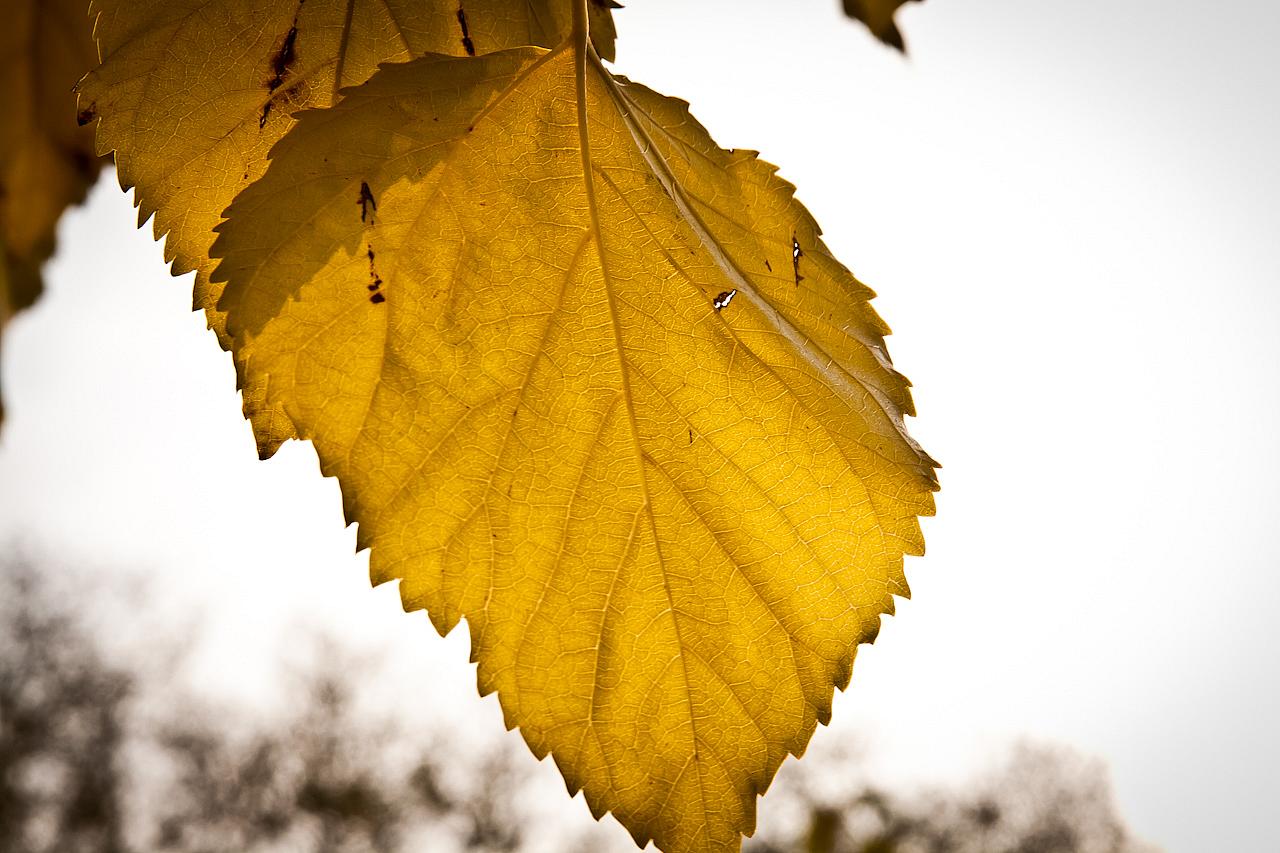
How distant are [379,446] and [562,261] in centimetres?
8

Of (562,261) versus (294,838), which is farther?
(294,838)

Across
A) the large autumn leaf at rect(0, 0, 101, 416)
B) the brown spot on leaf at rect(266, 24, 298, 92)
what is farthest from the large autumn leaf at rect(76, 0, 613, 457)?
the large autumn leaf at rect(0, 0, 101, 416)

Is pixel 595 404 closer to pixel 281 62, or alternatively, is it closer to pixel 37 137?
pixel 281 62

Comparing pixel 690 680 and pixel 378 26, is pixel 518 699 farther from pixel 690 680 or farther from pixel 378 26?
pixel 378 26

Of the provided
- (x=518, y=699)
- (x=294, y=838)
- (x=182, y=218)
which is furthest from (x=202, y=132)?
(x=294, y=838)

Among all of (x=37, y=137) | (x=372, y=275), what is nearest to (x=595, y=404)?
(x=372, y=275)

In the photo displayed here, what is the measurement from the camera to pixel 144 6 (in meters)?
0.27

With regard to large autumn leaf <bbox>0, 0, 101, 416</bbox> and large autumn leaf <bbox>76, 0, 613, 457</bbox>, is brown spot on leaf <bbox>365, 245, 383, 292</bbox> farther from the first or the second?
large autumn leaf <bbox>0, 0, 101, 416</bbox>

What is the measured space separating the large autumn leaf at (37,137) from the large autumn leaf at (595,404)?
207 mm

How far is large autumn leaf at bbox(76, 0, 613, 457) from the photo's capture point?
0.27 meters

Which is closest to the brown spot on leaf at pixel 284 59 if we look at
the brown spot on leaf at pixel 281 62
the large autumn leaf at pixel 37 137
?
the brown spot on leaf at pixel 281 62

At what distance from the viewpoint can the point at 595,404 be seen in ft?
0.92

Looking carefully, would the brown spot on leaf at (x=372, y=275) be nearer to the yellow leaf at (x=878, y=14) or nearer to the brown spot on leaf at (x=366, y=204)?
the brown spot on leaf at (x=366, y=204)

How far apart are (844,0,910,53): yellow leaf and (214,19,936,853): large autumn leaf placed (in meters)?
0.07
